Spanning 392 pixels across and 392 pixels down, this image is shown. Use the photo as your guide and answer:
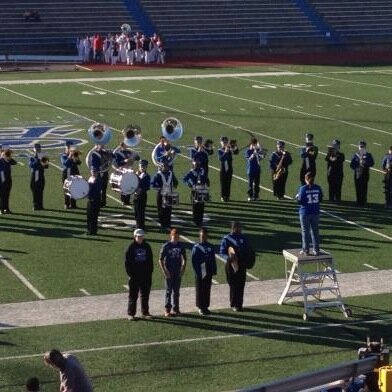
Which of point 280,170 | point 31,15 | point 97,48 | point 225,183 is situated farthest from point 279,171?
point 31,15

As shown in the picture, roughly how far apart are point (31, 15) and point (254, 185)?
31587 millimetres

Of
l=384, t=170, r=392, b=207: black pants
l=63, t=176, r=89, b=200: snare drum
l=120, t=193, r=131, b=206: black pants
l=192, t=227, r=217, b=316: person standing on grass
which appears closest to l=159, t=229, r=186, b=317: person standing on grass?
l=192, t=227, r=217, b=316: person standing on grass

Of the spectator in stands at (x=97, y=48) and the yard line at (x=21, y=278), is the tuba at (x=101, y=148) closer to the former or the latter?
the yard line at (x=21, y=278)

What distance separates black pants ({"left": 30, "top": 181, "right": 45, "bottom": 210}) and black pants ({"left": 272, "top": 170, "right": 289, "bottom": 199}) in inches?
170

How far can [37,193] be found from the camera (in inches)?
914

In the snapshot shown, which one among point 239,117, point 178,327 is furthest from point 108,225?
point 239,117

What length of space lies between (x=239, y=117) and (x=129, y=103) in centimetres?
453

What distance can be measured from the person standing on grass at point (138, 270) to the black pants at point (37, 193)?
7412mm

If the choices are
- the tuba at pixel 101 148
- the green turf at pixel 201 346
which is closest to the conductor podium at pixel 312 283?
the green turf at pixel 201 346

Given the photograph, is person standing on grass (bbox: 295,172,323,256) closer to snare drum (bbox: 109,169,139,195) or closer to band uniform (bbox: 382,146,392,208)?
snare drum (bbox: 109,169,139,195)

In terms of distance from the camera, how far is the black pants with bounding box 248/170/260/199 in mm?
24000

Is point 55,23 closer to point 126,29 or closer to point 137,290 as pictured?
point 126,29

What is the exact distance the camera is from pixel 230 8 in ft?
190

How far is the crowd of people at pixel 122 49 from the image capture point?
51281 millimetres
